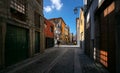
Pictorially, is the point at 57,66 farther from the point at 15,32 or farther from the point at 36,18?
the point at 36,18

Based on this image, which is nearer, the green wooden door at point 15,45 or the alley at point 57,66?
the alley at point 57,66

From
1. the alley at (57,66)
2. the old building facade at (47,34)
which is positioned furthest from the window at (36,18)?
the old building facade at (47,34)

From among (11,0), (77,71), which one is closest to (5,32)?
(11,0)

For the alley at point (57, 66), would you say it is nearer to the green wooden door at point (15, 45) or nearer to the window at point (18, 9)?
the green wooden door at point (15, 45)

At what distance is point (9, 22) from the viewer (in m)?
9.77

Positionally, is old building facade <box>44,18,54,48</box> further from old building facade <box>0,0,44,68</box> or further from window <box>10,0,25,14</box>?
window <box>10,0,25,14</box>

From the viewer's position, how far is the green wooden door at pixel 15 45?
32.3 ft

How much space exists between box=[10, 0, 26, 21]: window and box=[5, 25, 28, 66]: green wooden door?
94 cm

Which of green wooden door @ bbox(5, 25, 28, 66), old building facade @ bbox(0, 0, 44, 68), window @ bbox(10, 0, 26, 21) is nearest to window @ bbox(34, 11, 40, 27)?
old building facade @ bbox(0, 0, 44, 68)

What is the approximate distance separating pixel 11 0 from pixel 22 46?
3.89 m

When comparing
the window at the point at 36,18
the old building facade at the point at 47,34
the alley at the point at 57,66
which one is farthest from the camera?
the old building facade at the point at 47,34

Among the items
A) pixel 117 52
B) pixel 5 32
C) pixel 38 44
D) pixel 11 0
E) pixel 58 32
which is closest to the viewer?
pixel 117 52

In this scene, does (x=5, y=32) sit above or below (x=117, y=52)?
above

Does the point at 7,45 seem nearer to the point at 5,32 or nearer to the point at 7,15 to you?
the point at 5,32
